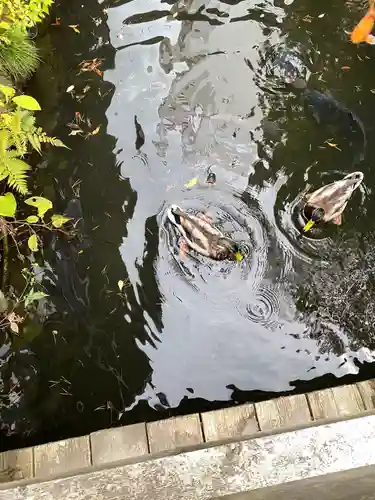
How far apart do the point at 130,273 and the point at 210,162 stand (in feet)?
4.52

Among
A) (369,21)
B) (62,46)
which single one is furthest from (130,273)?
(369,21)

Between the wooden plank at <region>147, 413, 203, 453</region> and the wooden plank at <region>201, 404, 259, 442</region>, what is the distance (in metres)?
0.07

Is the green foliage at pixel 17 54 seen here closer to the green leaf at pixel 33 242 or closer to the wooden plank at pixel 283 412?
the green leaf at pixel 33 242

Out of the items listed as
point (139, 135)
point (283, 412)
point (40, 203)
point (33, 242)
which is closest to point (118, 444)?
point (283, 412)

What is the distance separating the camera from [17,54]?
526 centimetres

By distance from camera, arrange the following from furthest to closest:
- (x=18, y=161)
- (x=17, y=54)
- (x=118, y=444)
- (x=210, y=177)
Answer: (x=17, y=54)
(x=210, y=177)
(x=18, y=161)
(x=118, y=444)

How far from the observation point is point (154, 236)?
4867 mm

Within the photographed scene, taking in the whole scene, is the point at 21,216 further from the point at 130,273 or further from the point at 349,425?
the point at 349,425

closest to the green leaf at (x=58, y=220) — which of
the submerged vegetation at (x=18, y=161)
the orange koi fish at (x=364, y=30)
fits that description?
the submerged vegetation at (x=18, y=161)

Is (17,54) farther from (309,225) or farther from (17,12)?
(309,225)

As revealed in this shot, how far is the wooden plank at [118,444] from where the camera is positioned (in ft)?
11.6

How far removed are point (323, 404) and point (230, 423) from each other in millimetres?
691

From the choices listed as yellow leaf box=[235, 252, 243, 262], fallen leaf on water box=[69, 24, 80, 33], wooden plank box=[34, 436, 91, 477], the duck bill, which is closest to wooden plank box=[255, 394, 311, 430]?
wooden plank box=[34, 436, 91, 477]

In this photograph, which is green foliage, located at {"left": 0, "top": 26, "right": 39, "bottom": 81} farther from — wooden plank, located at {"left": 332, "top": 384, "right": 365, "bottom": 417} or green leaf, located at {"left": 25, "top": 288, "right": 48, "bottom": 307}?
wooden plank, located at {"left": 332, "top": 384, "right": 365, "bottom": 417}
